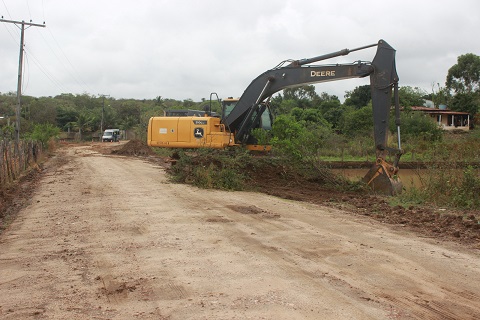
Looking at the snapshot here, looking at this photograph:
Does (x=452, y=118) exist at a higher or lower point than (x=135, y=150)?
higher

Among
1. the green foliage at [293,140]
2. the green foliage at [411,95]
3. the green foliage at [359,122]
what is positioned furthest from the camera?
the green foliage at [411,95]

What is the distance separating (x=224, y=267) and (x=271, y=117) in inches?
502

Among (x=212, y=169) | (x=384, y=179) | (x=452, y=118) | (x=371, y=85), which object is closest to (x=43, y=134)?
(x=212, y=169)

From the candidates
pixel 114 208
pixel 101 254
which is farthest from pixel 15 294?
pixel 114 208

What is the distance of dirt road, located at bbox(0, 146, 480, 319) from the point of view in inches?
207

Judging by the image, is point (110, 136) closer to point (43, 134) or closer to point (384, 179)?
point (43, 134)

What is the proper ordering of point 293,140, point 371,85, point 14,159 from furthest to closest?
point 14,159 → point 293,140 → point 371,85

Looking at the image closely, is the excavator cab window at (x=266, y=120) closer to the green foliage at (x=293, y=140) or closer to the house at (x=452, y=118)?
the green foliage at (x=293, y=140)

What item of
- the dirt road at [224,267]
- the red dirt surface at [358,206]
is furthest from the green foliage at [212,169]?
the dirt road at [224,267]

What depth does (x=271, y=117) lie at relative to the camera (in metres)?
19.0

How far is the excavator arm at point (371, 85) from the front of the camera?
48.5 feet

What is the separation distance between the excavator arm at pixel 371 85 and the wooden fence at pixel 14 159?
25.3 feet

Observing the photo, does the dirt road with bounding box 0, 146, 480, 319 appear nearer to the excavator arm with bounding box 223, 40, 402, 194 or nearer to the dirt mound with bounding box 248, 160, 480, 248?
the dirt mound with bounding box 248, 160, 480, 248

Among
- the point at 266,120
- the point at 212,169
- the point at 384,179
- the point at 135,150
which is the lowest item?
the point at 384,179
